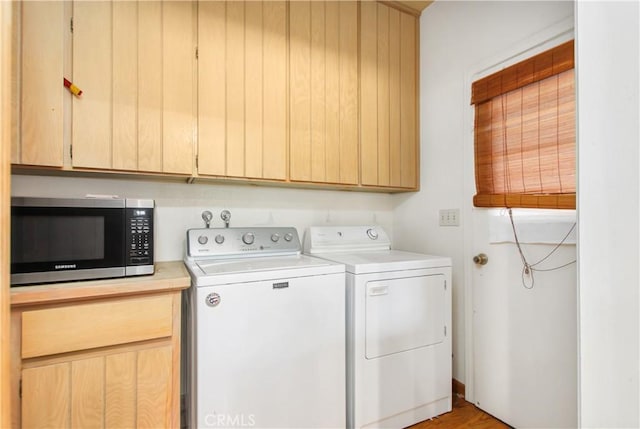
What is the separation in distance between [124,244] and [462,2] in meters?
2.44

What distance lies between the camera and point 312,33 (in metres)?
1.95

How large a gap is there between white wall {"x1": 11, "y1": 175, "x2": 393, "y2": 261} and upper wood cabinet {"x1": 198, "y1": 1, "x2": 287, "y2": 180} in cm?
32

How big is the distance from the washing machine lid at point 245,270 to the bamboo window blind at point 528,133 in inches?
41.1

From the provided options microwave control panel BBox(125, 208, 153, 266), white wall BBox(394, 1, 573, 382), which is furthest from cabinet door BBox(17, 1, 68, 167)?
white wall BBox(394, 1, 573, 382)

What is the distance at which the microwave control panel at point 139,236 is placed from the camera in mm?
1344

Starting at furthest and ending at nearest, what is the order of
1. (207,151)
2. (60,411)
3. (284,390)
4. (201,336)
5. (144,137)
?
(207,151) < (144,137) < (284,390) < (201,336) < (60,411)

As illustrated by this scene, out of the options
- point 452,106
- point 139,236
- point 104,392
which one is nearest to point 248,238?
point 139,236

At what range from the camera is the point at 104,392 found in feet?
3.92

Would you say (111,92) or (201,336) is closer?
(201,336)

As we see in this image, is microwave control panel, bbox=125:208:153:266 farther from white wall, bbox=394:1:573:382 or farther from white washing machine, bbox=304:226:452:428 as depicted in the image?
white wall, bbox=394:1:573:382

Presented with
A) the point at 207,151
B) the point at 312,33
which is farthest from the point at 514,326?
the point at 312,33

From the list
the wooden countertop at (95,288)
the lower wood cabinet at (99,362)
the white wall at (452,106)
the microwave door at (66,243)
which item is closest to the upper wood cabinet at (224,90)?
the white wall at (452,106)

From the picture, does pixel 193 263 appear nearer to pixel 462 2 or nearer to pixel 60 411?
pixel 60 411

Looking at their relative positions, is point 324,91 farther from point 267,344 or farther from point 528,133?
point 267,344
